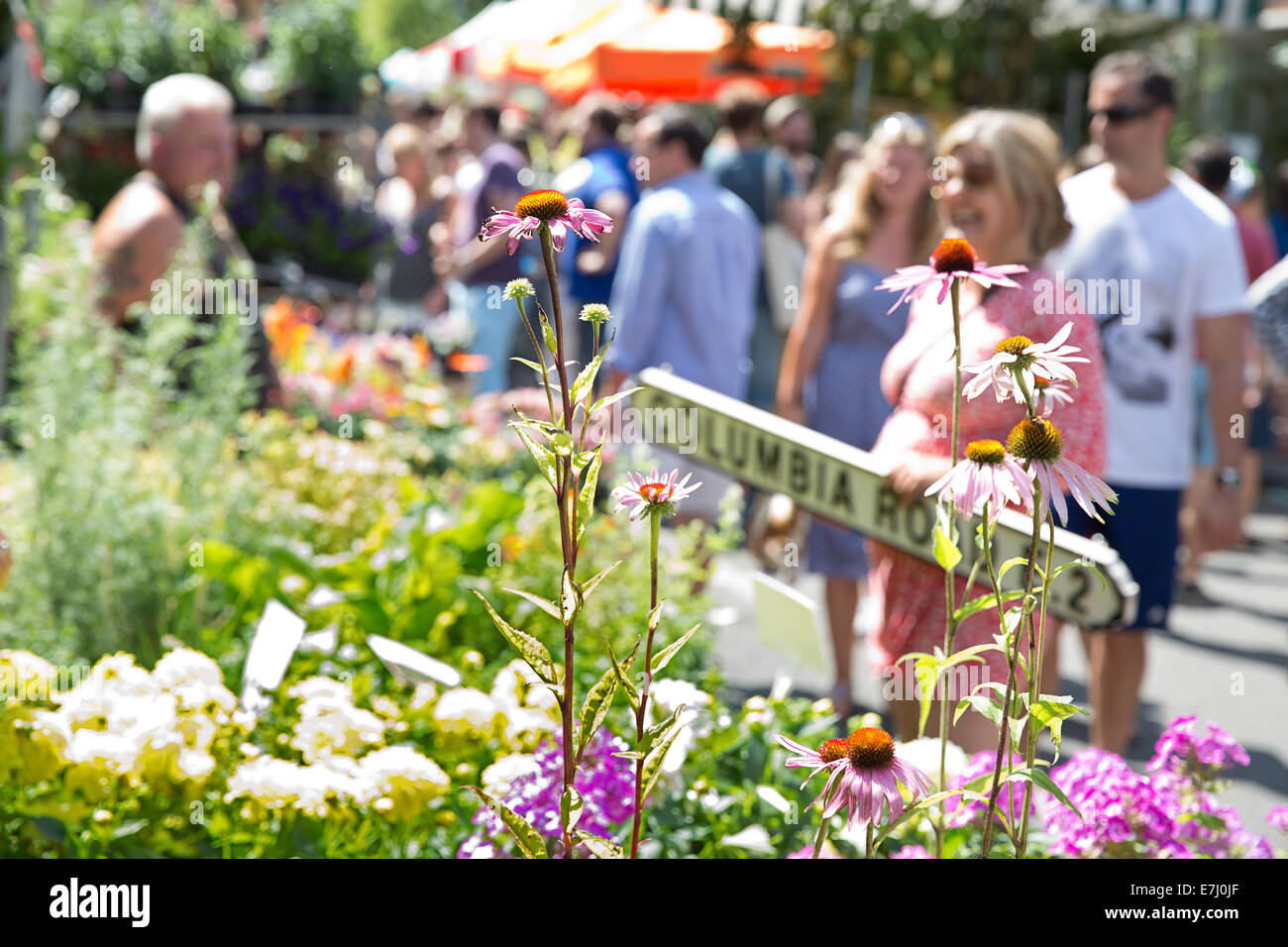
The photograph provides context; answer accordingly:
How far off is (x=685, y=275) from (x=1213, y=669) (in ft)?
9.08

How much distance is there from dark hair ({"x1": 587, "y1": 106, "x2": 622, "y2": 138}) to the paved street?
2.16 m

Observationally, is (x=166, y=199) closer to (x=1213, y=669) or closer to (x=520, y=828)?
(x=520, y=828)

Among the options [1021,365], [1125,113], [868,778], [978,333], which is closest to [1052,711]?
[868,778]

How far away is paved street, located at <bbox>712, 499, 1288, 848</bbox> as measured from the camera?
4.38m

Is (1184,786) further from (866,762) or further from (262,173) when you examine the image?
(262,173)

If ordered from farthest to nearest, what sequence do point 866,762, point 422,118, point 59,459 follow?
point 422,118 < point 59,459 < point 866,762

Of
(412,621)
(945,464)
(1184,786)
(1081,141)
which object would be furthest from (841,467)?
(1081,141)

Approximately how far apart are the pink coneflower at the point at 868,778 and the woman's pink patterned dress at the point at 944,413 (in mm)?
892

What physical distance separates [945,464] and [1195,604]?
491cm

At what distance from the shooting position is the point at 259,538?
3.04 m

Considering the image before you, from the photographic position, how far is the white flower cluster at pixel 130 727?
165 centimetres

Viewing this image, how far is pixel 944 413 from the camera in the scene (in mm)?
2410

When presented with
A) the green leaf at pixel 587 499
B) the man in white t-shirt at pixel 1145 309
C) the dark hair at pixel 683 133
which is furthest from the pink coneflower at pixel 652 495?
the dark hair at pixel 683 133

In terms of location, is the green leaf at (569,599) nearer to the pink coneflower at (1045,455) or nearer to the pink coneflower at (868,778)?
the pink coneflower at (868,778)
